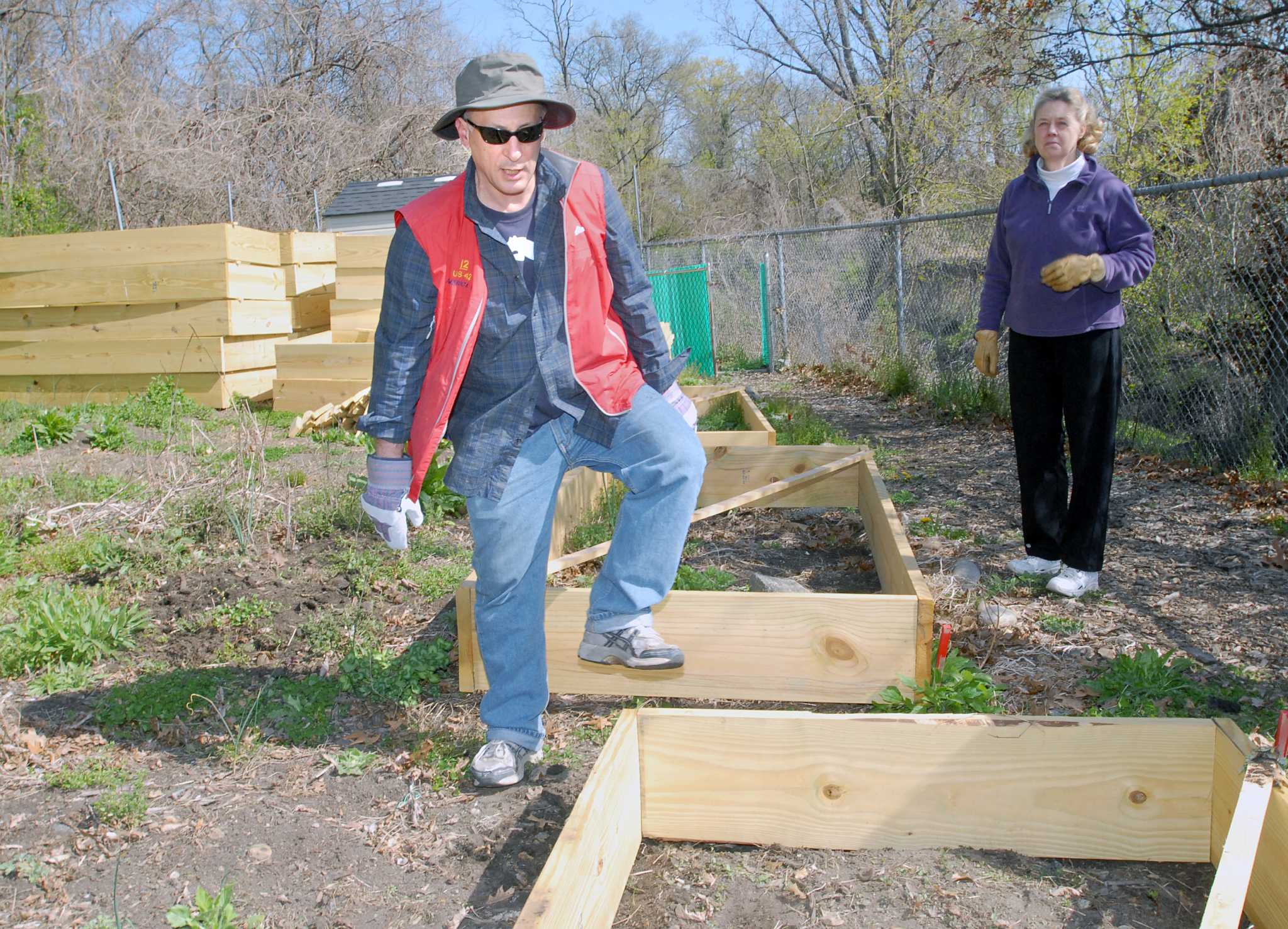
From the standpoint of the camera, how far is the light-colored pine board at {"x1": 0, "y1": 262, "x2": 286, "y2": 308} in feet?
31.8

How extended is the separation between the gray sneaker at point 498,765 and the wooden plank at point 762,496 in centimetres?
94

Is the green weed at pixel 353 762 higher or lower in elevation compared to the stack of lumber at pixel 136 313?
lower

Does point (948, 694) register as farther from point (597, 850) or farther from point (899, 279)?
point (899, 279)

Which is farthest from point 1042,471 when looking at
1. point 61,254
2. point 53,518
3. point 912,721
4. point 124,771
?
point 61,254

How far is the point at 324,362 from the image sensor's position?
9.44 m

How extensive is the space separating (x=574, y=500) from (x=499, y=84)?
2516 mm

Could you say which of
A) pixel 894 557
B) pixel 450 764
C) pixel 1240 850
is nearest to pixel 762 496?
pixel 894 557

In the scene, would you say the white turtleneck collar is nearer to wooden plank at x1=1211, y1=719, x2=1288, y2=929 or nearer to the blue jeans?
the blue jeans

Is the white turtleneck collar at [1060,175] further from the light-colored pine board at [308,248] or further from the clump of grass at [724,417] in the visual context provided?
the light-colored pine board at [308,248]

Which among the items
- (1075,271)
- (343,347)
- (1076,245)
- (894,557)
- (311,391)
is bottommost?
(894,557)

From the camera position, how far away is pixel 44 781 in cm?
294

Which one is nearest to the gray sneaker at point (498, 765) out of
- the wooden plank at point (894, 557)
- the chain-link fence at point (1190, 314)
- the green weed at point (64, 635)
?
the wooden plank at point (894, 557)

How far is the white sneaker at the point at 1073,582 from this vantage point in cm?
414

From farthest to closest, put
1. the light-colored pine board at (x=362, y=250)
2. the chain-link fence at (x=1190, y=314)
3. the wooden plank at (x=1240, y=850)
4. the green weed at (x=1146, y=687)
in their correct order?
1. the light-colored pine board at (x=362, y=250)
2. the chain-link fence at (x=1190, y=314)
3. the green weed at (x=1146, y=687)
4. the wooden plank at (x=1240, y=850)
